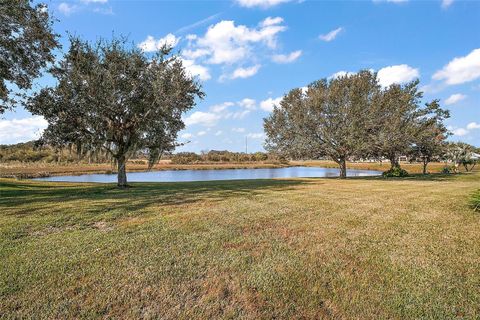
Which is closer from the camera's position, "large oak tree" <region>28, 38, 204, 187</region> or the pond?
"large oak tree" <region>28, 38, 204, 187</region>

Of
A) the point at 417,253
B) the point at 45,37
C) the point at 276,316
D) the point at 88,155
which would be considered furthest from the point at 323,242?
the point at 88,155

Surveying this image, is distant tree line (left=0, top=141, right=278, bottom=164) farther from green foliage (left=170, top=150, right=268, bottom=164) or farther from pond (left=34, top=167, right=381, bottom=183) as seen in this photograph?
pond (left=34, top=167, right=381, bottom=183)

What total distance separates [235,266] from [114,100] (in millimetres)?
13677

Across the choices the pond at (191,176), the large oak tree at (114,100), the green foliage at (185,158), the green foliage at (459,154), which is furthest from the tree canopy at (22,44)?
the green foliage at (185,158)

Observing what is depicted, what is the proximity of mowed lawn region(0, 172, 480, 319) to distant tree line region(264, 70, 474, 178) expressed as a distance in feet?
60.0

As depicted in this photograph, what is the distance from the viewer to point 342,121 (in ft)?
85.7

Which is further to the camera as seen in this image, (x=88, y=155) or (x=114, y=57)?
(x=88, y=155)

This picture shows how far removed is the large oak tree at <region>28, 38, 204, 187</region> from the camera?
15656 mm

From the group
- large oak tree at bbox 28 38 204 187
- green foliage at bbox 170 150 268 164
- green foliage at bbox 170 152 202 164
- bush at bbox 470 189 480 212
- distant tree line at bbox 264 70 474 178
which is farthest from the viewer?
green foliage at bbox 170 150 268 164

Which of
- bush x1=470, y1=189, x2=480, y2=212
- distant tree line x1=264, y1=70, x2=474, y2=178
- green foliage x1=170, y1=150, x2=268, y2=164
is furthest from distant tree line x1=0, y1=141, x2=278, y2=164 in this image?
bush x1=470, y1=189, x2=480, y2=212

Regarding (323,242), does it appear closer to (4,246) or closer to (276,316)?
(276,316)

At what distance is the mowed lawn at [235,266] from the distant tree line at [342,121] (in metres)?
18.3

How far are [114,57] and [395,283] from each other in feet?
54.7

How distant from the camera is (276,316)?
11.7 feet
